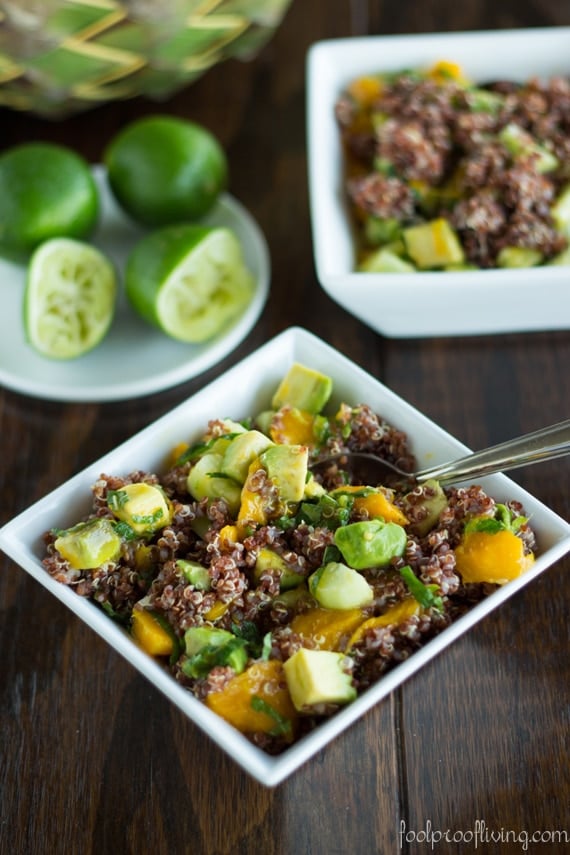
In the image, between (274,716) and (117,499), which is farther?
(117,499)

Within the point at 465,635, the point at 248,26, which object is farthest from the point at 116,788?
the point at 248,26

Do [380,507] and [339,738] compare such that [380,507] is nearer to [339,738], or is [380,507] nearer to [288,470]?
[288,470]

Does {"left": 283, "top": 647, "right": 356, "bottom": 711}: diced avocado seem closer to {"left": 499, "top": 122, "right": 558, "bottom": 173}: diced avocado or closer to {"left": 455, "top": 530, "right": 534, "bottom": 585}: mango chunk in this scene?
{"left": 455, "top": 530, "right": 534, "bottom": 585}: mango chunk

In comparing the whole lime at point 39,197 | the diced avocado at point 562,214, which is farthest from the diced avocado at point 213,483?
the diced avocado at point 562,214

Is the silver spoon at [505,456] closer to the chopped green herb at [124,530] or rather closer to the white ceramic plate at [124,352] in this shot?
the chopped green herb at [124,530]

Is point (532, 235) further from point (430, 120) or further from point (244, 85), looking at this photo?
point (244, 85)

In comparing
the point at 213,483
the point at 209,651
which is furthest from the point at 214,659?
the point at 213,483

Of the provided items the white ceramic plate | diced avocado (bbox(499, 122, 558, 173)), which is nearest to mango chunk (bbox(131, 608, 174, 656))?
the white ceramic plate
